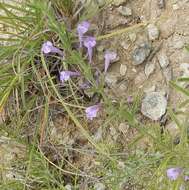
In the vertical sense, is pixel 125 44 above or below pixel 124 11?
below

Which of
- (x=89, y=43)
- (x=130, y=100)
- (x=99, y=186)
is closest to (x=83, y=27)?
(x=89, y=43)

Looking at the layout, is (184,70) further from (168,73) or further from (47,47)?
(47,47)

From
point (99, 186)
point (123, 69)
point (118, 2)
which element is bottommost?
point (99, 186)

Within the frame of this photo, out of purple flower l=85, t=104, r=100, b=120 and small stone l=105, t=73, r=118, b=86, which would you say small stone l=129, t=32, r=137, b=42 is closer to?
small stone l=105, t=73, r=118, b=86

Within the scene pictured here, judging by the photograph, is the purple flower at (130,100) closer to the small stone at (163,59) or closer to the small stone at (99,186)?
the small stone at (163,59)

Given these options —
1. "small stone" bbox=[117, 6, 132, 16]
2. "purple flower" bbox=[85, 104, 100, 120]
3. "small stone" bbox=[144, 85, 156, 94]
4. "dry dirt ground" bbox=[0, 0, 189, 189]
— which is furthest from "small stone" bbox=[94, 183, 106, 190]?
"small stone" bbox=[117, 6, 132, 16]

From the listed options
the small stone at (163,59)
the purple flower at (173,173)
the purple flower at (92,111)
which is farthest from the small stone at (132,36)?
the purple flower at (173,173)

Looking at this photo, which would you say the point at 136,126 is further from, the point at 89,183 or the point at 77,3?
the point at 77,3

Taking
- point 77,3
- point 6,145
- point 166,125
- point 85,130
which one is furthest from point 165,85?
point 6,145
